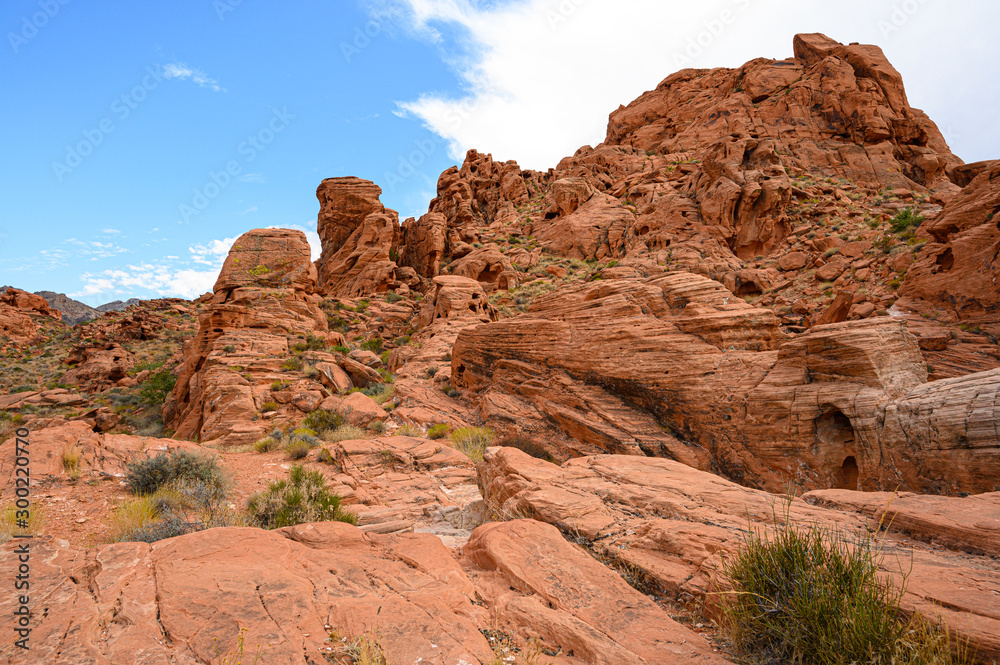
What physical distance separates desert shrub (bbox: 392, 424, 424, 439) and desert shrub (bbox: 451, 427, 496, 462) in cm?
109

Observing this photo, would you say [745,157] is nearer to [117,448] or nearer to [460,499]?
[460,499]

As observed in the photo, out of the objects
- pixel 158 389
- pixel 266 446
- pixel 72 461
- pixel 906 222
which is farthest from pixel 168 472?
pixel 906 222

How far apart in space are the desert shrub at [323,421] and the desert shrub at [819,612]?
12252 mm

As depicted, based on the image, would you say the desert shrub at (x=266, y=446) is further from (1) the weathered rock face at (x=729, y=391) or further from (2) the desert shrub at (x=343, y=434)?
(1) the weathered rock face at (x=729, y=391)

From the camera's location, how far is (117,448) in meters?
7.96

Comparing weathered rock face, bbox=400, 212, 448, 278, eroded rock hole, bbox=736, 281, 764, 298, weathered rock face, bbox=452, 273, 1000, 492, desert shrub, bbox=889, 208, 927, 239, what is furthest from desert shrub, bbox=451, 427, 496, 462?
weathered rock face, bbox=400, 212, 448, 278

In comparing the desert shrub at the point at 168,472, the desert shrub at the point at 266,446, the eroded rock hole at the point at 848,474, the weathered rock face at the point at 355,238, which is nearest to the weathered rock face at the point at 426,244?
the weathered rock face at the point at 355,238

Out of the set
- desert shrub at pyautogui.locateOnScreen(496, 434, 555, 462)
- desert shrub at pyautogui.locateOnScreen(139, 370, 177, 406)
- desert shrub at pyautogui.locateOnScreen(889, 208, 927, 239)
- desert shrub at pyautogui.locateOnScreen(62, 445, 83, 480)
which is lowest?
desert shrub at pyautogui.locateOnScreen(496, 434, 555, 462)

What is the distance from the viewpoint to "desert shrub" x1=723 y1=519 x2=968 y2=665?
8.89 feet

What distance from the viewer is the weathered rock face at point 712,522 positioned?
3.27m

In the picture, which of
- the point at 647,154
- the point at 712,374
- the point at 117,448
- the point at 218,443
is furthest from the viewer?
the point at 647,154

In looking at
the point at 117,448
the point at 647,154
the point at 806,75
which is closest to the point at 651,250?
the point at 647,154

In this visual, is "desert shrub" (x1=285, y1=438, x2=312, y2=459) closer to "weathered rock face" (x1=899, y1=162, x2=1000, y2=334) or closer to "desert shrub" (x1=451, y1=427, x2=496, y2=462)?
"desert shrub" (x1=451, y1=427, x2=496, y2=462)

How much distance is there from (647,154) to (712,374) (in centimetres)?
4361
